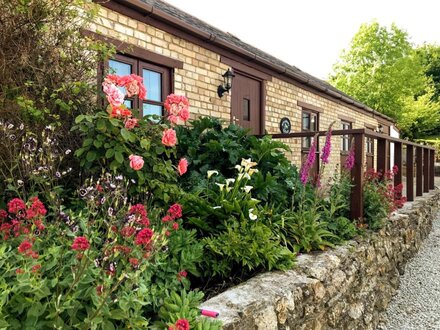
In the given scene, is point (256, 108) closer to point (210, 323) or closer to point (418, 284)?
point (418, 284)

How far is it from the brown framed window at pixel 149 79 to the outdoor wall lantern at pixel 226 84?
3.87 feet

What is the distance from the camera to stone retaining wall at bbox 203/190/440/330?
2303 millimetres

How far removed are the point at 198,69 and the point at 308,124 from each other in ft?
17.0

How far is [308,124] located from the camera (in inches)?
417

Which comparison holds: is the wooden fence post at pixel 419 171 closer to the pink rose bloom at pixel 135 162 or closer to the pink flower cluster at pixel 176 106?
the pink flower cluster at pixel 176 106

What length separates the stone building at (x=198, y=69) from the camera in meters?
5.02

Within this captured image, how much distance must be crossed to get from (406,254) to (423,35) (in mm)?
40684

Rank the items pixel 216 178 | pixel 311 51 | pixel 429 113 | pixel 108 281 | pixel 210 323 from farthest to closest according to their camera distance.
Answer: pixel 311 51 < pixel 429 113 < pixel 216 178 < pixel 210 323 < pixel 108 281

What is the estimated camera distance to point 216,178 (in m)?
3.99

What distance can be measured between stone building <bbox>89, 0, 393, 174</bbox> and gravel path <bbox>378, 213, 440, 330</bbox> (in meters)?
3.18

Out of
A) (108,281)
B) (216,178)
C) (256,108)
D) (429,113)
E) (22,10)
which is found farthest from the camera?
(429,113)

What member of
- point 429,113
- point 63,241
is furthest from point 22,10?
point 429,113

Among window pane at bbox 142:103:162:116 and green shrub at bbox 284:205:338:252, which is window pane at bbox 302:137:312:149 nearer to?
window pane at bbox 142:103:162:116

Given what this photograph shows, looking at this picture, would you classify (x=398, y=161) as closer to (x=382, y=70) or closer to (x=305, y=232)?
(x=305, y=232)
